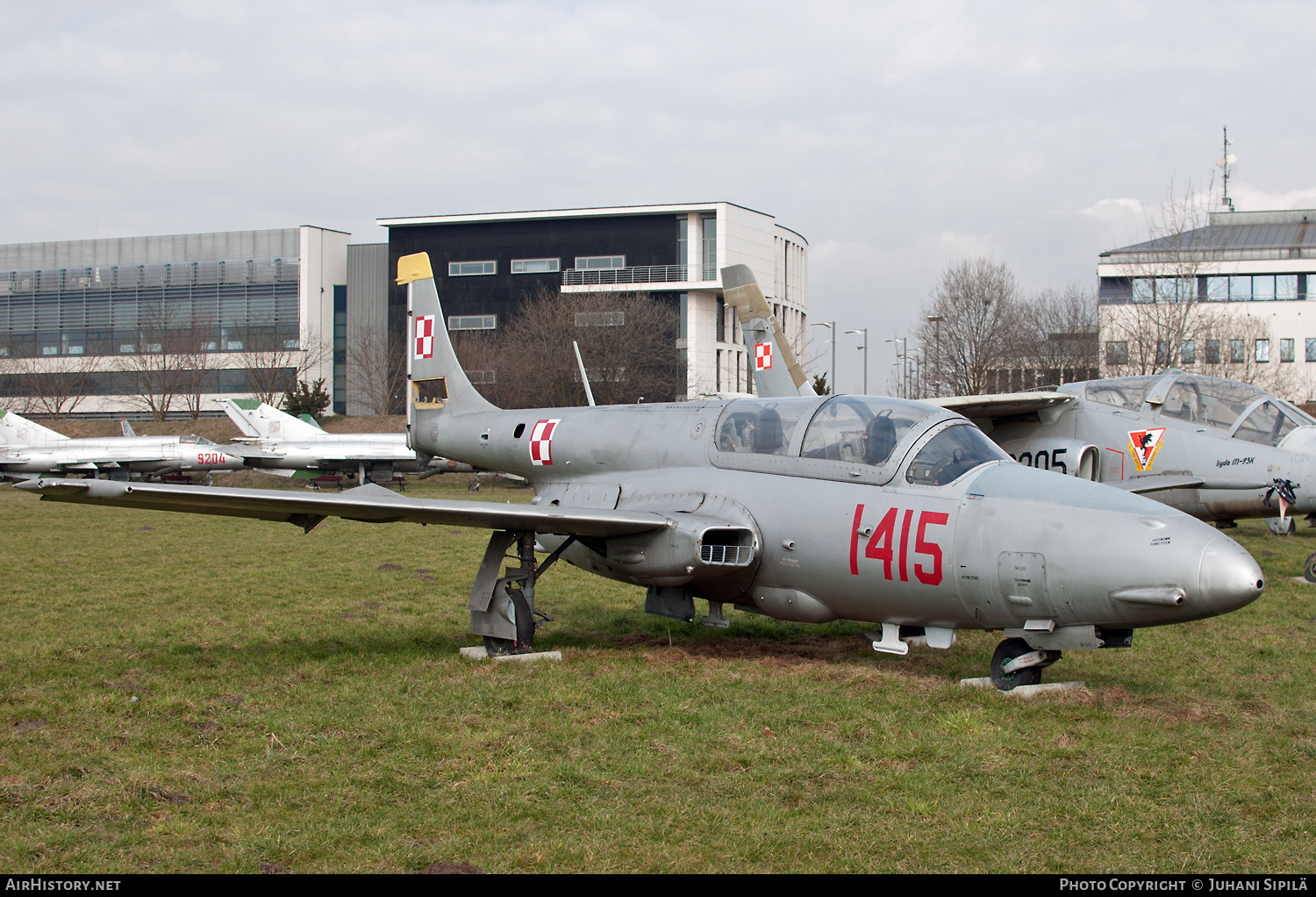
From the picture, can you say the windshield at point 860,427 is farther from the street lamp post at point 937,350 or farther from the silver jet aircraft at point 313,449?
the street lamp post at point 937,350

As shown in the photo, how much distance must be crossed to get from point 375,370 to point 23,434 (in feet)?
104

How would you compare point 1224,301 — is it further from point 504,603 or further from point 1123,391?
point 504,603

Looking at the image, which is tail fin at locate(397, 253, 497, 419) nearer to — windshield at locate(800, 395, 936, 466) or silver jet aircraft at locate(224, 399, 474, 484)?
windshield at locate(800, 395, 936, 466)

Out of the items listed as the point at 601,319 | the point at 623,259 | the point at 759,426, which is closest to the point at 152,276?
the point at 623,259

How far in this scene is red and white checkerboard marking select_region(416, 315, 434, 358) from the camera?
43.0 ft

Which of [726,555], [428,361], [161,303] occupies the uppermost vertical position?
[161,303]

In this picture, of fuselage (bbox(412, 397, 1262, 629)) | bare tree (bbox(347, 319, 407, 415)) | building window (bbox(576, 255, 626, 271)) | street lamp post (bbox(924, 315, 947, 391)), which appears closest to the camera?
fuselage (bbox(412, 397, 1262, 629))

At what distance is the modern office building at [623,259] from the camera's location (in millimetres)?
69750

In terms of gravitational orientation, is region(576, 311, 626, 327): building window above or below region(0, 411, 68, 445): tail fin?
above

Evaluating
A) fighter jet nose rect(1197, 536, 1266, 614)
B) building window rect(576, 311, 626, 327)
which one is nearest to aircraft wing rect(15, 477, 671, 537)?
fighter jet nose rect(1197, 536, 1266, 614)

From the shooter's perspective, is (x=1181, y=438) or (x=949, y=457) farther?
(x=1181, y=438)

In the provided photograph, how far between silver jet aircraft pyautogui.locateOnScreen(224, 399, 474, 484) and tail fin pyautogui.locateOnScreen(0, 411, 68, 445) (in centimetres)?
715

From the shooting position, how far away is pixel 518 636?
905 centimetres

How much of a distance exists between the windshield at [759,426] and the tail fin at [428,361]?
4.09m
